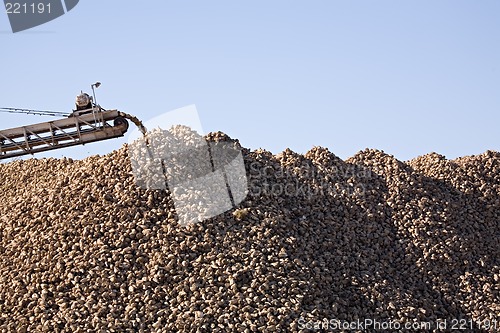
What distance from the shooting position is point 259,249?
1196 cm

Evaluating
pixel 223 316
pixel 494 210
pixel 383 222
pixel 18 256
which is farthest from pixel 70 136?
pixel 494 210

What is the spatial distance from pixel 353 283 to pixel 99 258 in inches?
153

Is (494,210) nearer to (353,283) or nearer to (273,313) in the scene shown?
(353,283)

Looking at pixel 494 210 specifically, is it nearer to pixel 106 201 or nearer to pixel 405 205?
pixel 405 205

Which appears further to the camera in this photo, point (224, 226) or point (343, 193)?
point (343, 193)

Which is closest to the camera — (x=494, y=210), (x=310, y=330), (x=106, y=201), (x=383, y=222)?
(x=310, y=330)

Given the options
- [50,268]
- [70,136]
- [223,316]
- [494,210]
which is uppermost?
[70,136]

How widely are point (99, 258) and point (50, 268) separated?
0.78 meters

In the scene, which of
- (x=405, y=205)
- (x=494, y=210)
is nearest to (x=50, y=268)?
(x=405, y=205)

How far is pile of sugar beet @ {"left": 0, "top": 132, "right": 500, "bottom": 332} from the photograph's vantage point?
1108 centimetres

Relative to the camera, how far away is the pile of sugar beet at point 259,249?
1108 cm

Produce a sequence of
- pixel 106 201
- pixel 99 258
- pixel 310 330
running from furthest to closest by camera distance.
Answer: pixel 106 201 → pixel 99 258 → pixel 310 330

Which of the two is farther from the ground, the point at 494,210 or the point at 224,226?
the point at 224,226

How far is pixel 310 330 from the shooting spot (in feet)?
35.3
